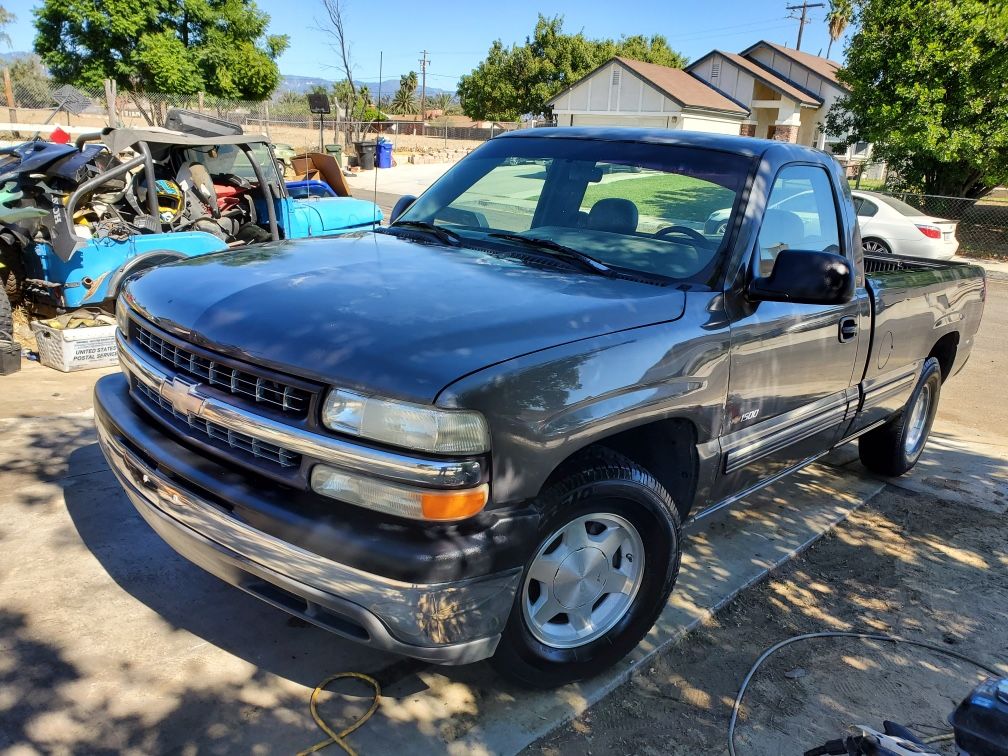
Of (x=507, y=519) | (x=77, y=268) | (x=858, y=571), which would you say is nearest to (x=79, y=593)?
(x=507, y=519)

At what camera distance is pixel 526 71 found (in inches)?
2363

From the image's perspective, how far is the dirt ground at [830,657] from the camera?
2.82 metres

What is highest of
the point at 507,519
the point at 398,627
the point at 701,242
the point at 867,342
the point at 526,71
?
the point at 526,71

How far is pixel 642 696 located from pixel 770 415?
129 cm

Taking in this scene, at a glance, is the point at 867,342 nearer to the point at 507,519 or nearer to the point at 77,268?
the point at 507,519

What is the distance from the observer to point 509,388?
2.32 m

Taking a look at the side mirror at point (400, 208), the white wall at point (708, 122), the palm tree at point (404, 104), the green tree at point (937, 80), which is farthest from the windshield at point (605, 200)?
the palm tree at point (404, 104)

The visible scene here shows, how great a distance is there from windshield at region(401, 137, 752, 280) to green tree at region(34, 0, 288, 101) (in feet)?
97.1

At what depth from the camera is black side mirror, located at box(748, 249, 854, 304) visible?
9.82 ft

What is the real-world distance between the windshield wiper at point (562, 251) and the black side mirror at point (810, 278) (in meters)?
0.63

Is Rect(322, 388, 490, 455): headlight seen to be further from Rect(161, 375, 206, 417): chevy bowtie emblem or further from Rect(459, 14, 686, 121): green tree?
Rect(459, 14, 686, 121): green tree

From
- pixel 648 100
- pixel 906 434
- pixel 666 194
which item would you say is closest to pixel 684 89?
pixel 648 100

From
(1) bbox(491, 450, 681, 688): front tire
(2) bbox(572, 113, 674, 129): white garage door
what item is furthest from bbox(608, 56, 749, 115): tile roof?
(1) bbox(491, 450, 681, 688): front tire

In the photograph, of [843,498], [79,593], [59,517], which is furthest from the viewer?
[843,498]
